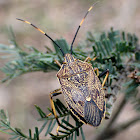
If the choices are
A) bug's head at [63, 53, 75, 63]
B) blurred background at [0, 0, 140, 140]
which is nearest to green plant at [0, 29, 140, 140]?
bug's head at [63, 53, 75, 63]

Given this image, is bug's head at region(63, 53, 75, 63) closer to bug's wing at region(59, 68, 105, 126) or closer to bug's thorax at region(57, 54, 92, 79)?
bug's thorax at region(57, 54, 92, 79)

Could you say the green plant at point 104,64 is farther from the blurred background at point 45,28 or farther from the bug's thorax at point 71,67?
the blurred background at point 45,28

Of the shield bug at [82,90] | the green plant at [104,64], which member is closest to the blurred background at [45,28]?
the green plant at [104,64]

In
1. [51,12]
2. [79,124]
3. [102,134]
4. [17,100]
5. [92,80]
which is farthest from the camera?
[51,12]

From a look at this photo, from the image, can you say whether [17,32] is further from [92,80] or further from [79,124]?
[79,124]

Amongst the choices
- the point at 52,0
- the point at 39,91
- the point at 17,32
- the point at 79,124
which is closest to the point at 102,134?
the point at 79,124

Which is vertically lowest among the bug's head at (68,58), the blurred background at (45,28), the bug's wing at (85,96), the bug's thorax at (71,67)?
the bug's wing at (85,96)
